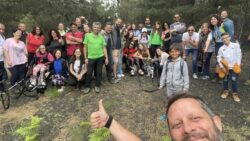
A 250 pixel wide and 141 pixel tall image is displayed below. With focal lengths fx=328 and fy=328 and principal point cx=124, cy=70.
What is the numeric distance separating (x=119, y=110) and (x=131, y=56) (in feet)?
8.73

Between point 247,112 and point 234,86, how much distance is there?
79 centimetres

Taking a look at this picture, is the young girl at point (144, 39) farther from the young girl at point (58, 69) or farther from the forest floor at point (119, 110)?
the young girl at point (58, 69)

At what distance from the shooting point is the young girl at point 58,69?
33.6 ft

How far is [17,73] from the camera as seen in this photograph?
1024 centimetres

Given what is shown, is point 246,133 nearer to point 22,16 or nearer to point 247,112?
point 247,112

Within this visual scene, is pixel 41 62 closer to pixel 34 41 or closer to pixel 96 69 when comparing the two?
pixel 34 41

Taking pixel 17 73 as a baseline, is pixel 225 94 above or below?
below

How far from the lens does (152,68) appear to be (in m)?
10.9

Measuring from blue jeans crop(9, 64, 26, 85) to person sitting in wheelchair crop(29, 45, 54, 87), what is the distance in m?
0.35

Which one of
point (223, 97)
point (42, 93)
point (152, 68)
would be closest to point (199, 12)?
point (152, 68)

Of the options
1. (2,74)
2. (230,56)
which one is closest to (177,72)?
(230,56)

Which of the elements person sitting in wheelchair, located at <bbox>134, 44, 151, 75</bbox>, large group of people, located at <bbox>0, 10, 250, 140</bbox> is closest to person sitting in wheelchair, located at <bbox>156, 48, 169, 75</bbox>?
large group of people, located at <bbox>0, 10, 250, 140</bbox>

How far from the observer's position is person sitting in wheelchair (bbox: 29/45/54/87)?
10195mm

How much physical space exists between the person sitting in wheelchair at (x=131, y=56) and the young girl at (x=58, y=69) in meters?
2.23
